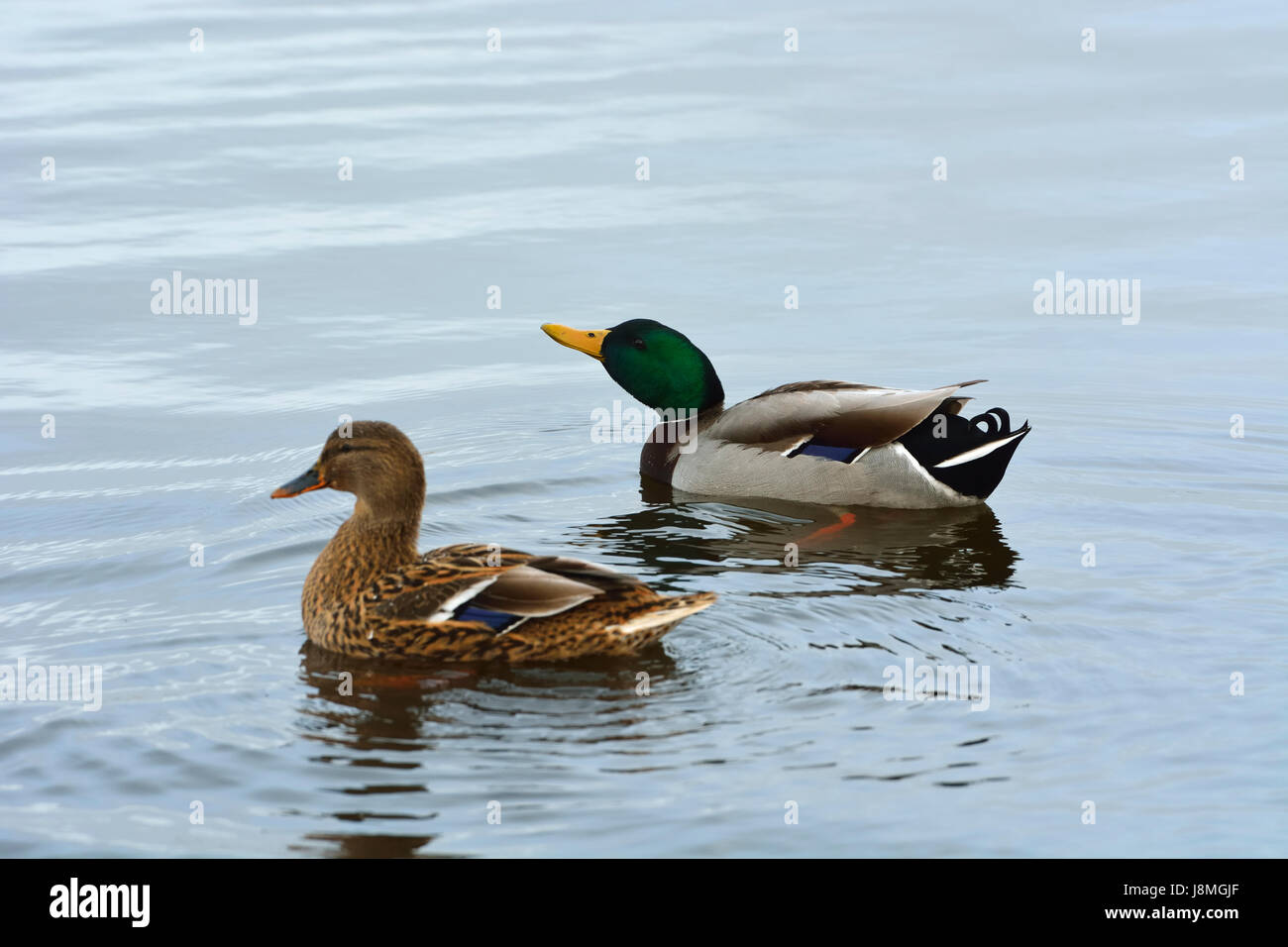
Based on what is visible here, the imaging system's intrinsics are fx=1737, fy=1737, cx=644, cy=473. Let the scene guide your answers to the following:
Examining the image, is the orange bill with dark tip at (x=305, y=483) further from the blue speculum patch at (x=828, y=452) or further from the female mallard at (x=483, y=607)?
the blue speculum patch at (x=828, y=452)

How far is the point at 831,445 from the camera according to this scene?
10.6m

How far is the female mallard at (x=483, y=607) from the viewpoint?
7.15 meters

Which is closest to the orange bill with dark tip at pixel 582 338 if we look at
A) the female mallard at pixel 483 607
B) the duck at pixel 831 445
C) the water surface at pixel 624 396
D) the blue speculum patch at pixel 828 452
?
the duck at pixel 831 445

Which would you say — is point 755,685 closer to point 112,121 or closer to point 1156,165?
point 1156,165

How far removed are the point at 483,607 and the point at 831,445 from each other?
3989 millimetres

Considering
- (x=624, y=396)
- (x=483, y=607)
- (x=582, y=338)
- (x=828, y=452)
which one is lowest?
(x=483, y=607)

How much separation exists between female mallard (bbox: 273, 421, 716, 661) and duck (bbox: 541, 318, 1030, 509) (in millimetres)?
3484

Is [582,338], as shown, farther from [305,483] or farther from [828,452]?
[305,483]

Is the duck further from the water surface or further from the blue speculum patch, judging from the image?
the water surface

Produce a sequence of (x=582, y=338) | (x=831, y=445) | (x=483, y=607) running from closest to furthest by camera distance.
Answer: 1. (x=483, y=607)
2. (x=831, y=445)
3. (x=582, y=338)

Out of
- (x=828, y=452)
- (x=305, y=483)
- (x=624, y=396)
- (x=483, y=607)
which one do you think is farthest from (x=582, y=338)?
(x=483, y=607)

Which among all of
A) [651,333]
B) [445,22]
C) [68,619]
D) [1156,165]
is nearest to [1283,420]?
[651,333]

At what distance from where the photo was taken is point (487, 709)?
263 inches

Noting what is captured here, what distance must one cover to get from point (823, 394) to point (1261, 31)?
39.0ft
